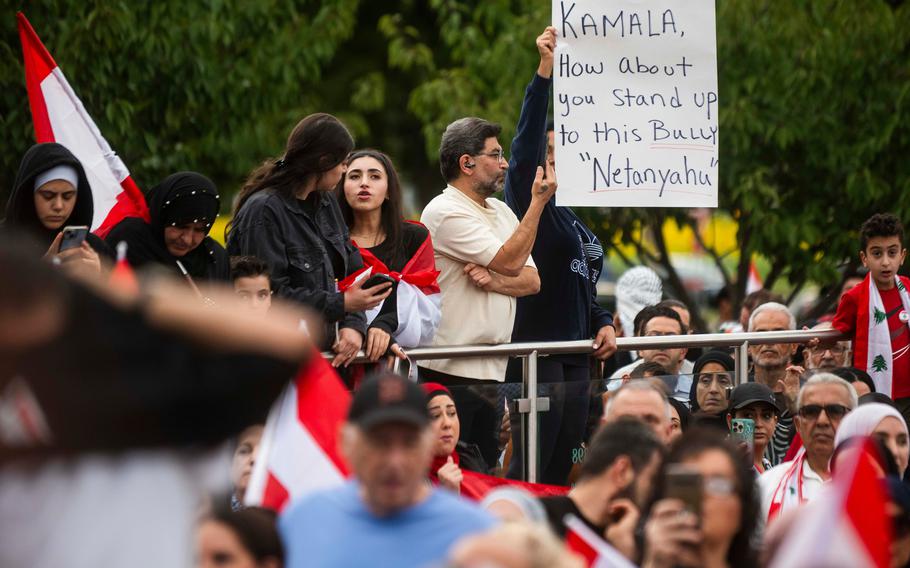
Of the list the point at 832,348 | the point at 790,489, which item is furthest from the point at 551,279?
the point at 832,348

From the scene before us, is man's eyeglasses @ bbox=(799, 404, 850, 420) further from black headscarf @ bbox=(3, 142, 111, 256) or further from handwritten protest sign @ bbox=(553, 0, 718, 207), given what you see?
black headscarf @ bbox=(3, 142, 111, 256)

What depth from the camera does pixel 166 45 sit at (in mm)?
11688

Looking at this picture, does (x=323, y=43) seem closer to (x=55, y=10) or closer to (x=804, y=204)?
(x=55, y=10)

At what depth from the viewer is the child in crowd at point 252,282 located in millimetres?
7184

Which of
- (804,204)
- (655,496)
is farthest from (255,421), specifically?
(804,204)

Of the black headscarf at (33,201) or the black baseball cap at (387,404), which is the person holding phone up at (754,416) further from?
the black baseball cap at (387,404)

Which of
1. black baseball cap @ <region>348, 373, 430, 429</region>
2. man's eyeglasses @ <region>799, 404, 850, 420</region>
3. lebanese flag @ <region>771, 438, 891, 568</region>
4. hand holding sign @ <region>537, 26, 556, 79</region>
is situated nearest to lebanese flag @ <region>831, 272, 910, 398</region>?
man's eyeglasses @ <region>799, 404, 850, 420</region>

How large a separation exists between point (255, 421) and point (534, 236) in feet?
14.6

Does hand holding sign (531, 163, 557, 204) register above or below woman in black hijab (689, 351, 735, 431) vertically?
above

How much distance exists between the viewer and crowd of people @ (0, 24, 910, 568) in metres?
3.40

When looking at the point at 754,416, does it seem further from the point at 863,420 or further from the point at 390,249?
the point at 390,249

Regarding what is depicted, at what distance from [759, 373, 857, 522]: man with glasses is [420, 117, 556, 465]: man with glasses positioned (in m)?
1.44

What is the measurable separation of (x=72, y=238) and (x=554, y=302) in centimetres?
295

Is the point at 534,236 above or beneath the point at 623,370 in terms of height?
above
